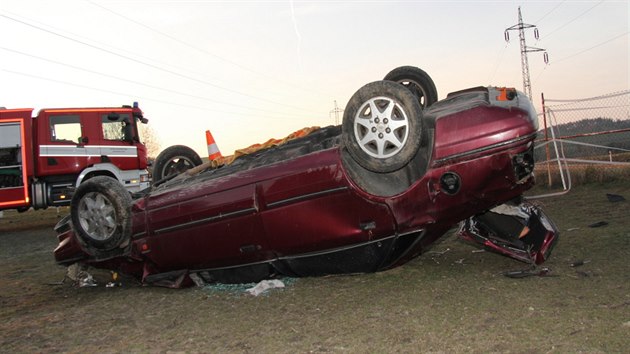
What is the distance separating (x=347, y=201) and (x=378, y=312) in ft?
2.65

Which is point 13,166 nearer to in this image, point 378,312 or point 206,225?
point 206,225

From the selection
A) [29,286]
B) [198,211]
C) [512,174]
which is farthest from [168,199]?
[512,174]

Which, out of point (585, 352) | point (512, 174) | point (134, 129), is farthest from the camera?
point (134, 129)

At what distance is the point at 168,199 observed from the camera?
4336 millimetres

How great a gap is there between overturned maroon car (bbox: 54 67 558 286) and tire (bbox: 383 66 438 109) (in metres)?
0.01

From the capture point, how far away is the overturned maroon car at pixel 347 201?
134 inches

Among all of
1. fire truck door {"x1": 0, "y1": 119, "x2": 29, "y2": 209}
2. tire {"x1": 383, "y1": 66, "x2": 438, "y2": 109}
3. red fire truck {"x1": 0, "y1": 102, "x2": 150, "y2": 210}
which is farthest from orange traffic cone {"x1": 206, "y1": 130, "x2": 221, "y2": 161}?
fire truck door {"x1": 0, "y1": 119, "x2": 29, "y2": 209}

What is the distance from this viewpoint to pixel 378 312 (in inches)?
135

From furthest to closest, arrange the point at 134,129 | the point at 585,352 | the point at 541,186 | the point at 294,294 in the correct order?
the point at 134,129 → the point at 541,186 → the point at 294,294 → the point at 585,352

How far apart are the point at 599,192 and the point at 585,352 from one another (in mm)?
6839

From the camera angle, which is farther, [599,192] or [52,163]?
[52,163]

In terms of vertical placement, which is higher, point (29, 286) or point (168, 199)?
point (168, 199)

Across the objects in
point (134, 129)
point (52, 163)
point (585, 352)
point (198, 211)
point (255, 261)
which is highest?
point (134, 129)

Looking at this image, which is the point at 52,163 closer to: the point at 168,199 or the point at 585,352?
the point at 168,199
